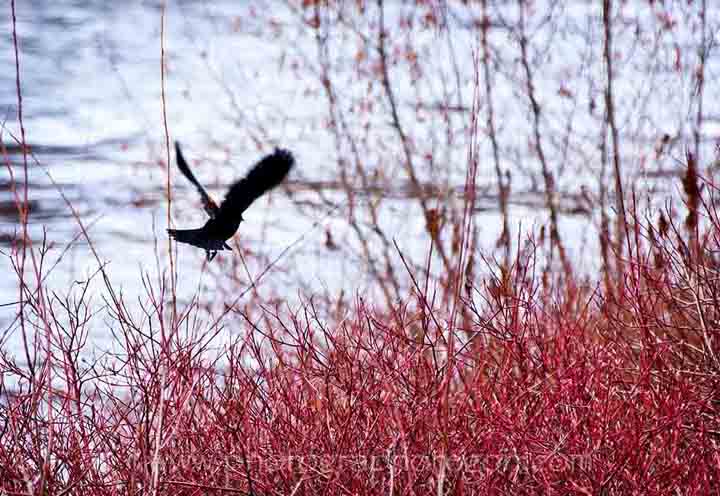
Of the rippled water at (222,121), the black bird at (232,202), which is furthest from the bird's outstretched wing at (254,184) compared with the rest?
the rippled water at (222,121)

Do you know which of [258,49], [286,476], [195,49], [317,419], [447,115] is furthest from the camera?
[258,49]

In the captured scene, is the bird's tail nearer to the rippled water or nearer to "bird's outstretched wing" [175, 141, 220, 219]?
"bird's outstretched wing" [175, 141, 220, 219]

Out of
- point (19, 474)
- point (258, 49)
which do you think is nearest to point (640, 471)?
point (19, 474)

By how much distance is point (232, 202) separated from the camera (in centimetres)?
220

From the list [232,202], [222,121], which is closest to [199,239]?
[232,202]

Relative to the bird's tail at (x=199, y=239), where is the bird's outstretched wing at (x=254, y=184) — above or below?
above

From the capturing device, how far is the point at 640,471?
2.16 m

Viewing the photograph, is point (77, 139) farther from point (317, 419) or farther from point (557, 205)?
point (317, 419)

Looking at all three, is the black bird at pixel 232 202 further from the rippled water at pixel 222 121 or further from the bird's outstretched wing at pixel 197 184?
the rippled water at pixel 222 121

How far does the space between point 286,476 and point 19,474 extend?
559 millimetres

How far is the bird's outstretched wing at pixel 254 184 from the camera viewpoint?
220 cm

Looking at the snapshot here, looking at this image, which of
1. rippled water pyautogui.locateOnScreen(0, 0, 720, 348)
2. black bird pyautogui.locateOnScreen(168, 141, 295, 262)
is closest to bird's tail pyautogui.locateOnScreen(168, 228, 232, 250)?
black bird pyautogui.locateOnScreen(168, 141, 295, 262)

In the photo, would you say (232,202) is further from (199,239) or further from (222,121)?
(222,121)

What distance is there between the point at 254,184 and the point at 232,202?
0.20ft
